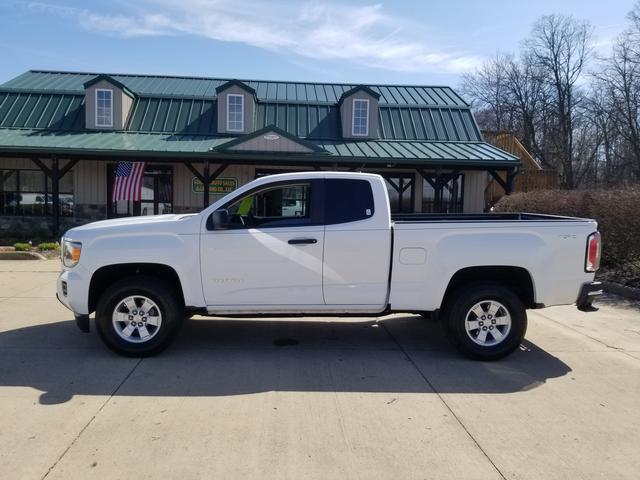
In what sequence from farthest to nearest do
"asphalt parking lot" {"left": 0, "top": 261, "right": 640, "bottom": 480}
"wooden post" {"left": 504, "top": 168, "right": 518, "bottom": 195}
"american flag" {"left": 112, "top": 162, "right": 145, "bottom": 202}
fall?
1. "wooden post" {"left": 504, "top": 168, "right": 518, "bottom": 195}
2. "american flag" {"left": 112, "top": 162, "right": 145, "bottom": 202}
3. "asphalt parking lot" {"left": 0, "top": 261, "right": 640, "bottom": 480}

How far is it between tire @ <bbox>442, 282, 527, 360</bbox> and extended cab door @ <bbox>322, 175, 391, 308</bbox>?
781 mm

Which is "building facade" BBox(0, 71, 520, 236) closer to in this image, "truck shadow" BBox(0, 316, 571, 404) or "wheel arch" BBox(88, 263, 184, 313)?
"truck shadow" BBox(0, 316, 571, 404)

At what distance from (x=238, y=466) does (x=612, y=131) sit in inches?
1663

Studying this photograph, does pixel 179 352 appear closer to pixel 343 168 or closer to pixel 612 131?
pixel 343 168

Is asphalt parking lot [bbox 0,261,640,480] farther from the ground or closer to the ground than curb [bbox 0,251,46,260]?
closer to the ground

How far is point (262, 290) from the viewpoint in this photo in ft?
17.5

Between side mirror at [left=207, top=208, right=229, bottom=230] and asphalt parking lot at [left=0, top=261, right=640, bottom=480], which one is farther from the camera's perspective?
side mirror at [left=207, top=208, right=229, bottom=230]

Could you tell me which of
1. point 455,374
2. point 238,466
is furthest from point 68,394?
point 455,374

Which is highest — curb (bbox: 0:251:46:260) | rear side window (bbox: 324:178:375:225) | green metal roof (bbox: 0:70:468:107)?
green metal roof (bbox: 0:70:468:107)

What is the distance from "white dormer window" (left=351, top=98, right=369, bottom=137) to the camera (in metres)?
20.6

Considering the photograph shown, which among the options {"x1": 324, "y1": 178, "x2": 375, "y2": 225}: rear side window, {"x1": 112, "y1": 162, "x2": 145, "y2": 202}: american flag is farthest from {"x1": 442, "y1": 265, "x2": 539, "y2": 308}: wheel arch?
{"x1": 112, "y1": 162, "x2": 145, "y2": 202}: american flag

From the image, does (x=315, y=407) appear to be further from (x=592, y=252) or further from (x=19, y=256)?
(x=19, y=256)

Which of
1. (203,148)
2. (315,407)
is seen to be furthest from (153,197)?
(315,407)

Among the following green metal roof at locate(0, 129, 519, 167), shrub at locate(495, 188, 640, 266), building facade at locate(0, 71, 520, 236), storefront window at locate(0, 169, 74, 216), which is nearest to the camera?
shrub at locate(495, 188, 640, 266)
